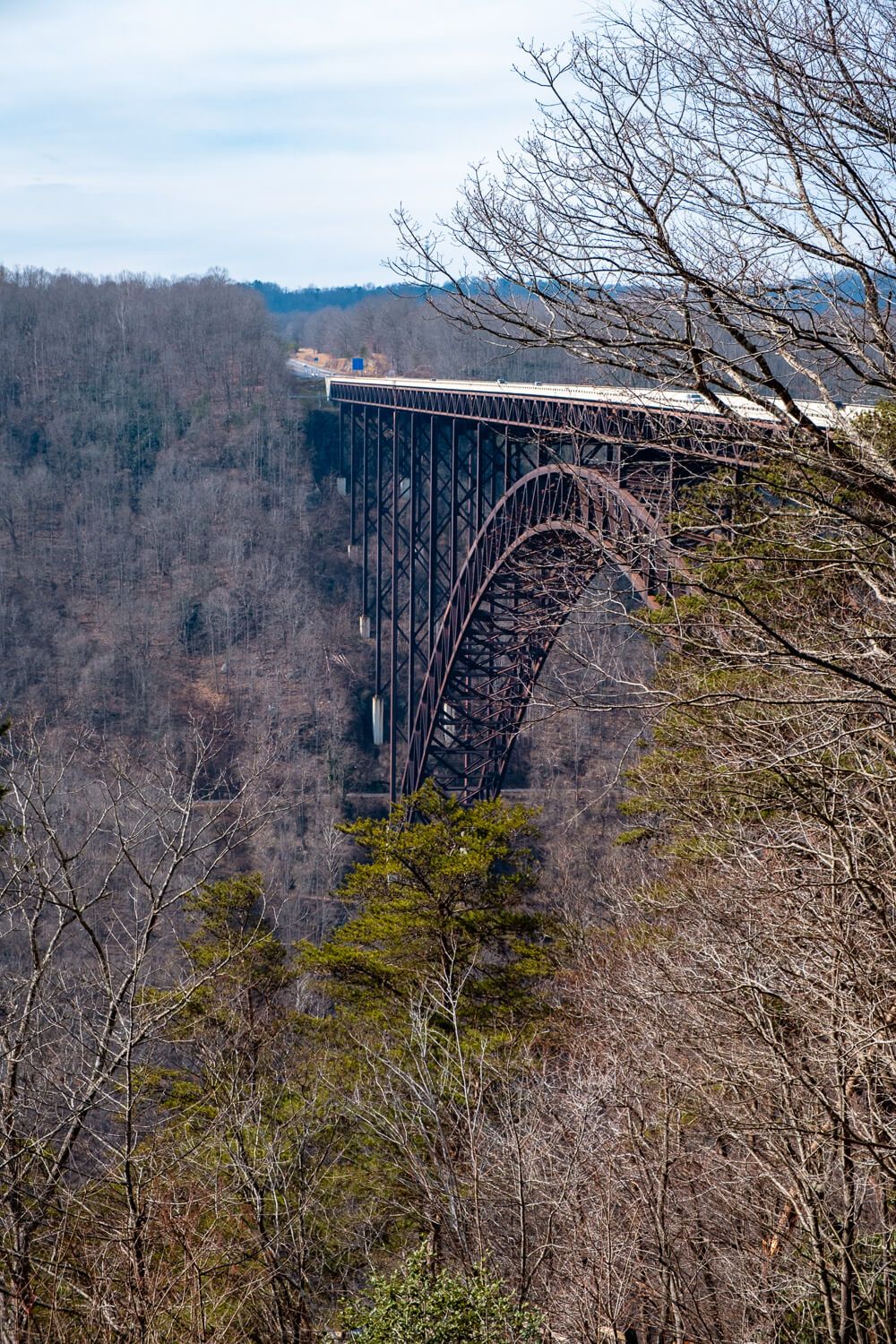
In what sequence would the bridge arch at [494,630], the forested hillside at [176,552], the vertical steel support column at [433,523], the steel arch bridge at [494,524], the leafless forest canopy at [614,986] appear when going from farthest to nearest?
the forested hillside at [176,552]
the vertical steel support column at [433,523]
the bridge arch at [494,630]
the steel arch bridge at [494,524]
the leafless forest canopy at [614,986]

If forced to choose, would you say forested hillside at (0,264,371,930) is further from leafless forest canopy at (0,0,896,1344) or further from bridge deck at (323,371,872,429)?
leafless forest canopy at (0,0,896,1344)

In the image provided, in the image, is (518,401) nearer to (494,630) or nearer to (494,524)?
(494,524)

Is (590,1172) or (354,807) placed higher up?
(590,1172)

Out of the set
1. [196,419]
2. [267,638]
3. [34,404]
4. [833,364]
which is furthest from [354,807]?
[833,364]

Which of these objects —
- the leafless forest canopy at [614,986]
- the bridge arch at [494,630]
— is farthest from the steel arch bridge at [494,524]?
the leafless forest canopy at [614,986]

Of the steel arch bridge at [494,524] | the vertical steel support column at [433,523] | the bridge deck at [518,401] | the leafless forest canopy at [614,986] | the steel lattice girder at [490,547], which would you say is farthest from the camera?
the vertical steel support column at [433,523]

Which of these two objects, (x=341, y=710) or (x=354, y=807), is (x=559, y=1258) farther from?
(x=341, y=710)

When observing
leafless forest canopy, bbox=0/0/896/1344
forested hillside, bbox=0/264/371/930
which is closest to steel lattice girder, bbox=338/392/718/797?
leafless forest canopy, bbox=0/0/896/1344

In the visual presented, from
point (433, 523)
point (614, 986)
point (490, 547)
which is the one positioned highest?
point (433, 523)

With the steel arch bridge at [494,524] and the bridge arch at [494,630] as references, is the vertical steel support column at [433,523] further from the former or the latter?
the bridge arch at [494,630]

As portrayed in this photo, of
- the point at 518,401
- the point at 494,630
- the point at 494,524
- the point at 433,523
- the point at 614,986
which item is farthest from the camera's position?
the point at 494,630

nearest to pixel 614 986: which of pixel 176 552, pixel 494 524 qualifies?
pixel 494 524
